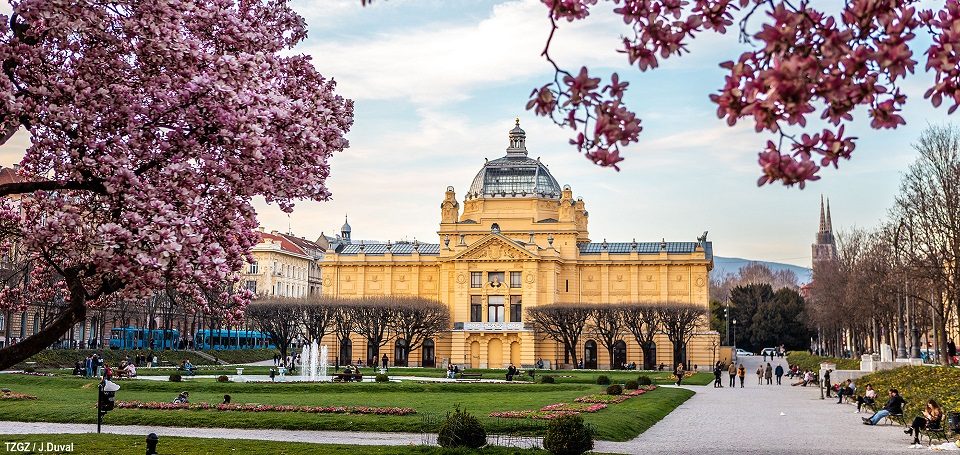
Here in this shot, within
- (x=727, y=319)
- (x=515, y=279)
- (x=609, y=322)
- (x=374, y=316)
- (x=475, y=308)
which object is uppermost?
(x=515, y=279)

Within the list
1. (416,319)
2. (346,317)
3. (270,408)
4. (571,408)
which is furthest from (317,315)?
(571,408)

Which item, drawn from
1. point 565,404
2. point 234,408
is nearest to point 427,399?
point 565,404

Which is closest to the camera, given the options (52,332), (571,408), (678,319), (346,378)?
(52,332)

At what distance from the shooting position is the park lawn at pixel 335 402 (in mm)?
30328

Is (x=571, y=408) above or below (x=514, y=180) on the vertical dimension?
below

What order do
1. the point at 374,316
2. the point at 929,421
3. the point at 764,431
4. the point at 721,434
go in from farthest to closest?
the point at 374,316, the point at 764,431, the point at 721,434, the point at 929,421

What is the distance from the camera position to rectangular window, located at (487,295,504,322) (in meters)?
96.0

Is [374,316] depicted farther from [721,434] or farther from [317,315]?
[721,434]

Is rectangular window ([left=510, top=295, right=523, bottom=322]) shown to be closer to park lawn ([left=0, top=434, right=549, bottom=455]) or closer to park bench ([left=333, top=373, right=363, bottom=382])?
park bench ([left=333, top=373, right=363, bottom=382])

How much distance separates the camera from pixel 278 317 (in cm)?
8681

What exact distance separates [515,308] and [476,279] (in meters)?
4.51

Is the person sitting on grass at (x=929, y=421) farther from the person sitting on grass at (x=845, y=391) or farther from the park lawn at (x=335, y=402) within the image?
the person sitting on grass at (x=845, y=391)

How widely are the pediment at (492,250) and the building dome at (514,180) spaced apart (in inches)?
267

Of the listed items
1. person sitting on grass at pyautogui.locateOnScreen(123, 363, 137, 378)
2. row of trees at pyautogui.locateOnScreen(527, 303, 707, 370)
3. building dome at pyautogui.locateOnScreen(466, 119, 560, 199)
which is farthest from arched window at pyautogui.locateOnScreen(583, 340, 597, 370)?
person sitting on grass at pyautogui.locateOnScreen(123, 363, 137, 378)
